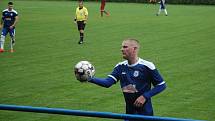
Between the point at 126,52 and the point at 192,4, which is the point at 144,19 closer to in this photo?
the point at 192,4

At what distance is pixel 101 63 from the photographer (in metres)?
18.9

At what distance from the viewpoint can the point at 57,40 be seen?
26422 millimetres

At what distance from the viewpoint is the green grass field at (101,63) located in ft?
41.5

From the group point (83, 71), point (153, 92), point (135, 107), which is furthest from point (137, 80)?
point (83, 71)

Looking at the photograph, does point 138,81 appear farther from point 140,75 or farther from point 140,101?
point 140,101

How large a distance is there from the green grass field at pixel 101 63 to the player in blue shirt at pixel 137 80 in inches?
143

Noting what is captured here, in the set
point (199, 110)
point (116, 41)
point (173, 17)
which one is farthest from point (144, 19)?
point (199, 110)

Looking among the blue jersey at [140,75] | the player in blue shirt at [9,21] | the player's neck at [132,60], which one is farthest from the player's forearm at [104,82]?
the player in blue shirt at [9,21]

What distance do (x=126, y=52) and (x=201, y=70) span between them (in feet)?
33.4

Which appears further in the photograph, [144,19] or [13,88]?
[144,19]

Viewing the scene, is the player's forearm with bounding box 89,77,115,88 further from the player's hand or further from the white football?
the player's hand

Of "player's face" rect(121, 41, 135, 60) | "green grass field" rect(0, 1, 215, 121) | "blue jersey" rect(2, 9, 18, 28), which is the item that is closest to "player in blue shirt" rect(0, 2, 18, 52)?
"blue jersey" rect(2, 9, 18, 28)

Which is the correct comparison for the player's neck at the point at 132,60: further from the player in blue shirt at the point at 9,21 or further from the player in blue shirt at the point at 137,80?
the player in blue shirt at the point at 9,21

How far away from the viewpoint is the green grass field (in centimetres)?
1266
